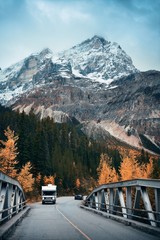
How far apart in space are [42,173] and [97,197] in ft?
177

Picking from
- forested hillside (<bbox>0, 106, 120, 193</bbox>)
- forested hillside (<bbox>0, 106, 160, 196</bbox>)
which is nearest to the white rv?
forested hillside (<bbox>0, 106, 160, 196</bbox>)

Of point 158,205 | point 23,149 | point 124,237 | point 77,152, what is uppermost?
point 77,152

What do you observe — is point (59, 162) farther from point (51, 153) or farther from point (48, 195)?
point (48, 195)

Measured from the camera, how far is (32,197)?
64.5 m

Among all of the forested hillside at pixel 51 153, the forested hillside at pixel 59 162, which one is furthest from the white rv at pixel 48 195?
the forested hillside at pixel 51 153

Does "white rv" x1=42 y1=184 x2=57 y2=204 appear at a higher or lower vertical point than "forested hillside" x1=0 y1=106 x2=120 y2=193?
lower

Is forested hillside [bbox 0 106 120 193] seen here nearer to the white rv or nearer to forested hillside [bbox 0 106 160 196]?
forested hillside [bbox 0 106 160 196]

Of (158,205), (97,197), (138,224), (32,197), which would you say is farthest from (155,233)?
(32,197)

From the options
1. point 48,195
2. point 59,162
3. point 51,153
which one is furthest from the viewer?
point 51,153

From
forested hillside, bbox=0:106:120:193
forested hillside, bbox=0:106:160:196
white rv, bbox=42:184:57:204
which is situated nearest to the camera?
white rv, bbox=42:184:57:204

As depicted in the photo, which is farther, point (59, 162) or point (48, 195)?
point (59, 162)

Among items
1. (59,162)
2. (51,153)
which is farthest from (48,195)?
(51,153)

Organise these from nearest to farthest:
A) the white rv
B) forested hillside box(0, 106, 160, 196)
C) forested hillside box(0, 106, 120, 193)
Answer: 1. the white rv
2. forested hillside box(0, 106, 160, 196)
3. forested hillside box(0, 106, 120, 193)

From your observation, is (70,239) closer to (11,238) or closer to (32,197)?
(11,238)
